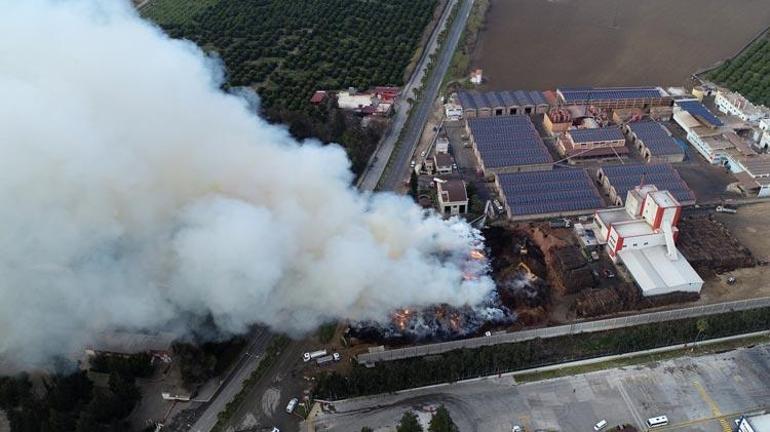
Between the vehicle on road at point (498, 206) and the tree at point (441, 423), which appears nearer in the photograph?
the tree at point (441, 423)

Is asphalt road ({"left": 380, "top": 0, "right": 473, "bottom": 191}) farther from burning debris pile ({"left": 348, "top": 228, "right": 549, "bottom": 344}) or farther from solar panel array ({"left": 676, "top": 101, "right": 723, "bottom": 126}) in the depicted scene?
solar panel array ({"left": 676, "top": 101, "right": 723, "bottom": 126})

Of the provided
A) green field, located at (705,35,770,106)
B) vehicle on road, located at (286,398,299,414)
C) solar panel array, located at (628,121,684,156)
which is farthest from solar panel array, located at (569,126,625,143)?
vehicle on road, located at (286,398,299,414)

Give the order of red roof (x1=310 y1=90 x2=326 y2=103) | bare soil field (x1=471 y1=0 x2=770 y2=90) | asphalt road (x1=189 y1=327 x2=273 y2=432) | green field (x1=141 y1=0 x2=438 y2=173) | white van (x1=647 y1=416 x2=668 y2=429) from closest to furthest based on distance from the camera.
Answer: white van (x1=647 y1=416 x2=668 y2=429) < asphalt road (x1=189 y1=327 x2=273 y2=432) < green field (x1=141 y1=0 x2=438 y2=173) < red roof (x1=310 y1=90 x2=326 y2=103) < bare soil field (x1=471 y1=0 x2=770 y2=90)

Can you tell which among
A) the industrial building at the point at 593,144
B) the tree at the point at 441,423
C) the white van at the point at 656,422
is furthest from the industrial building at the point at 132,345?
the industrial building at the point at 593,144

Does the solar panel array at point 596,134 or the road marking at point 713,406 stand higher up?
the solar panel array at point 596,134

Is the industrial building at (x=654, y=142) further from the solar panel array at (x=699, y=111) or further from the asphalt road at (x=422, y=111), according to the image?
the asphalt road at (x=422, y=111)

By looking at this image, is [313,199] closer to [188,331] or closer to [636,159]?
[188,331]
